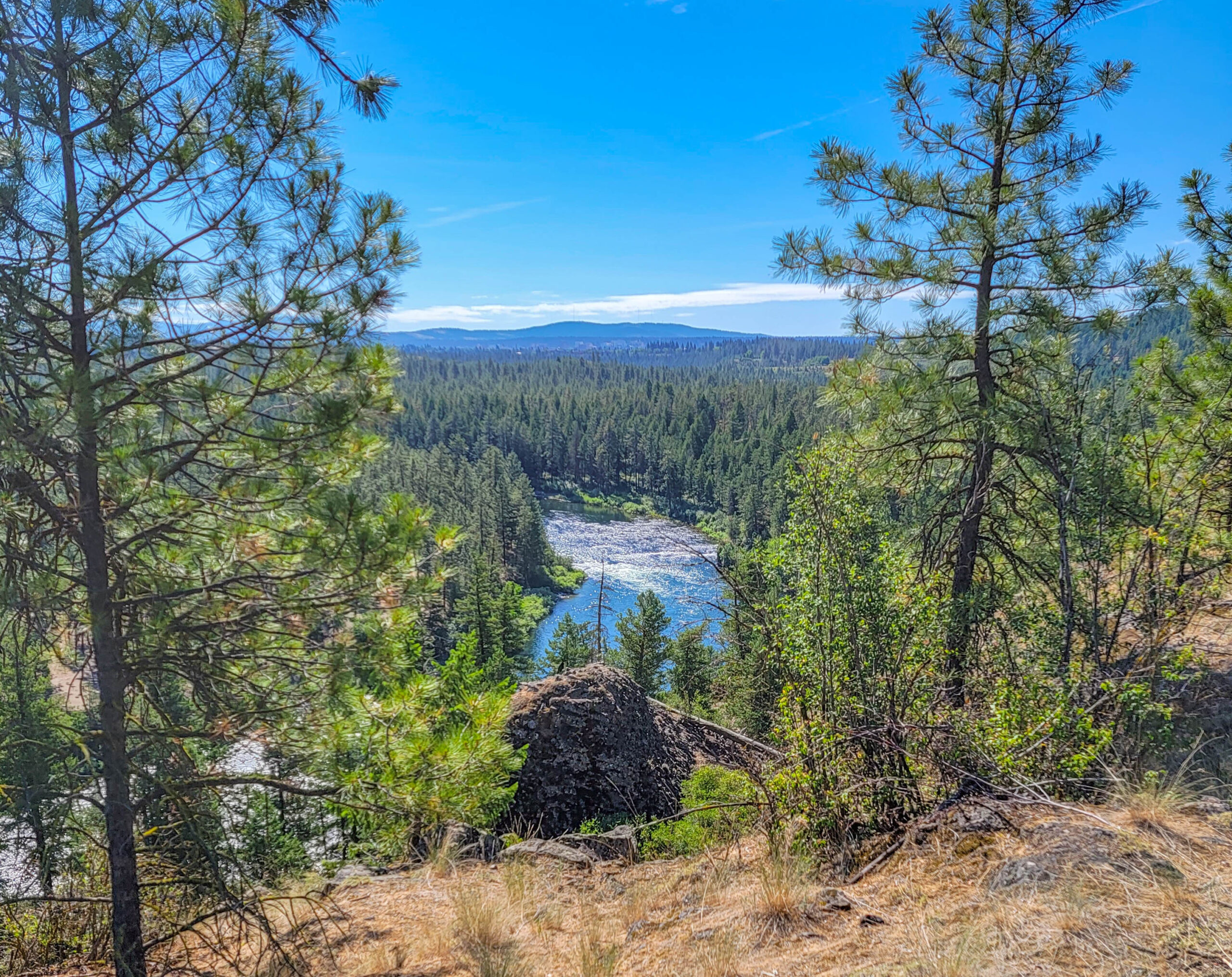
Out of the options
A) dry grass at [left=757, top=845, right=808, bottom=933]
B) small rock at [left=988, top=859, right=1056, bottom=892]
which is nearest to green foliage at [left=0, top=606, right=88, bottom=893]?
dry grass at [left=757, top=845, right=808, bottom=933]

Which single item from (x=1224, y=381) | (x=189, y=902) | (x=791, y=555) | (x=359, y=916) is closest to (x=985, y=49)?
(x=1224, y=381)

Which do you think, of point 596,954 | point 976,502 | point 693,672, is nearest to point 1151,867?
point 596,954

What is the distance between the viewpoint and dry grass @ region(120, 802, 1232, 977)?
237 centimetres

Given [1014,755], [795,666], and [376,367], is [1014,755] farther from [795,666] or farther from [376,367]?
[376,367]

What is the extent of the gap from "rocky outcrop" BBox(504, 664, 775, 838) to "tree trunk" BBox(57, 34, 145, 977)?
15.7ft

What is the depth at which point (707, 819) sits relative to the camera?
7.41 m

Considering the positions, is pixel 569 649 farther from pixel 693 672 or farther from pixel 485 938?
pixel 485 938

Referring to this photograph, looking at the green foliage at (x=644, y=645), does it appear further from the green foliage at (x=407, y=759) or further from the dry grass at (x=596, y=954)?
the dry grass at (x=596, y=954)

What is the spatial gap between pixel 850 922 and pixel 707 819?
15.5 ft

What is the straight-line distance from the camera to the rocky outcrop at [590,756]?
835cm

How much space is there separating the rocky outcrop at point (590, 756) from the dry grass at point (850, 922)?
3.85 metres

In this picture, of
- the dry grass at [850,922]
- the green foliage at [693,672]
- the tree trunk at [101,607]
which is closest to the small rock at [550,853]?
the dry grass at [850,922]

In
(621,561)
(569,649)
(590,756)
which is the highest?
(590,756)

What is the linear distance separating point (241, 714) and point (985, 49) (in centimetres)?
790
